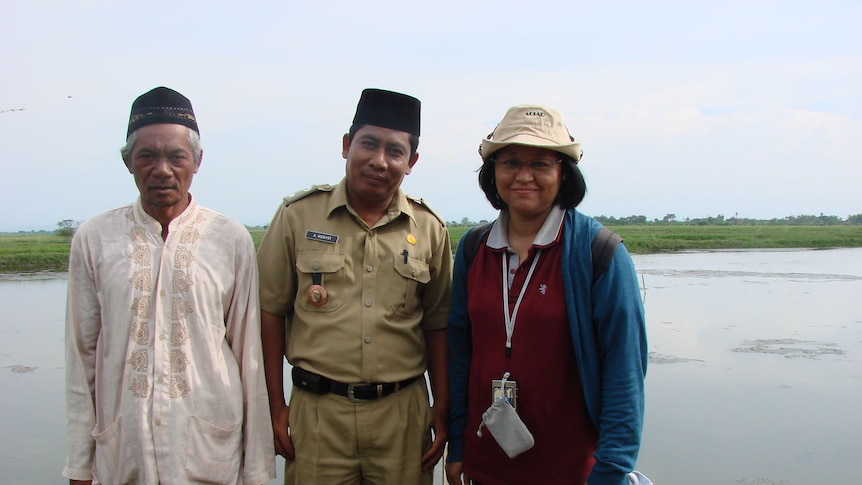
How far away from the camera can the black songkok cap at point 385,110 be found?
254cm

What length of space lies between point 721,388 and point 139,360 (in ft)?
21.9

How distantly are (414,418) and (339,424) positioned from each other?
0.31m

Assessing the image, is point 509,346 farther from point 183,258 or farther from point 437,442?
point 183,258

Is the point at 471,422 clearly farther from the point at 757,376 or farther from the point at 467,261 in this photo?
the point at 757,376

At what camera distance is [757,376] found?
7656 mm

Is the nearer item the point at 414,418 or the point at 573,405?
the point at 573,405

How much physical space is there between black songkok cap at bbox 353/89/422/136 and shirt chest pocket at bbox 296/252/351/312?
0.55m

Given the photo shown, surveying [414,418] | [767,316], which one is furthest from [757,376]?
[414,418]

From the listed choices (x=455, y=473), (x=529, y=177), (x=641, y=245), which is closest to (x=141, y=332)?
(x=455, y=473)

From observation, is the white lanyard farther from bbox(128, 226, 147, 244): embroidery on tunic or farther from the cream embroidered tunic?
bbox(128, 226, 147, 244): embroidery on tunic

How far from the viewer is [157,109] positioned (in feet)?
7.27

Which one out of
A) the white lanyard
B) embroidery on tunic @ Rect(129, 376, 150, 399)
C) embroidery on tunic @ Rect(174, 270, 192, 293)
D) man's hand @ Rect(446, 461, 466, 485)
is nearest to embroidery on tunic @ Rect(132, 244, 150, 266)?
embroidery on tunic @ Rect(174, 270, 192, 293)

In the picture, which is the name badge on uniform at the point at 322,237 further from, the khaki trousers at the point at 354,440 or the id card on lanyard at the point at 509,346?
the id card on lanyard at the point at 509,346

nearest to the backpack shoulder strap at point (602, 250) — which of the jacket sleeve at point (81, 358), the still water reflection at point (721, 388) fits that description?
the jacket sleeve at point (81, 358)
